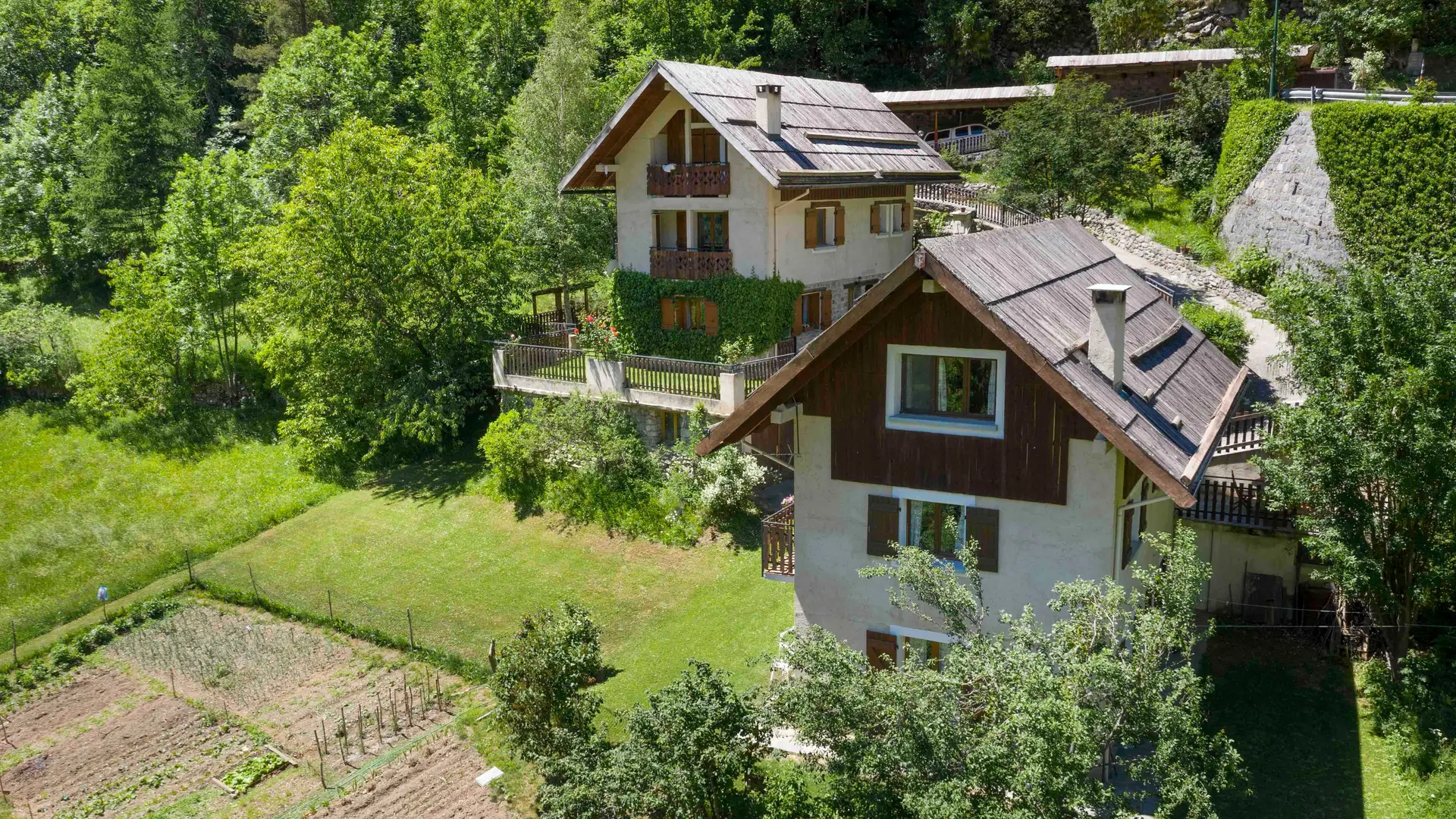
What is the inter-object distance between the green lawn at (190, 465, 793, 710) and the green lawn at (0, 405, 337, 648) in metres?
1.81

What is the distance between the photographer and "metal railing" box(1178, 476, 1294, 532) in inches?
830

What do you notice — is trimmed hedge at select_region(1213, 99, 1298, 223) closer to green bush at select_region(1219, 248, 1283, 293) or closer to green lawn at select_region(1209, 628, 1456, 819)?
green bush at select_region(1219, 248, 1283, 293)

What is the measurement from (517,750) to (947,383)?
990cm

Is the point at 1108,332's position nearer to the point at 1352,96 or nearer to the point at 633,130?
the point at 633,130

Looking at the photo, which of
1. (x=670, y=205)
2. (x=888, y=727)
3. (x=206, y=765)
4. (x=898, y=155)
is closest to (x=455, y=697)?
(x=206, y=765)

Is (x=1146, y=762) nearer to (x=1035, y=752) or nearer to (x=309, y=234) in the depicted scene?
(x=1035, y=752)

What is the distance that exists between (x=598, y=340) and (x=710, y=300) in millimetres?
3942

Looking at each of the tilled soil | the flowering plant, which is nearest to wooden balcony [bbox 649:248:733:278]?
the flowering plant

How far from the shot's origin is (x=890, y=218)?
3772cm

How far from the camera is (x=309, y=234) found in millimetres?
34125

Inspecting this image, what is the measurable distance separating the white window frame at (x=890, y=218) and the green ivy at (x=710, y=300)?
6046mm

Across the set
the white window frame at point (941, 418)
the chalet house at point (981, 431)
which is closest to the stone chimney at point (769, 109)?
the chalet house at point (981, 431)

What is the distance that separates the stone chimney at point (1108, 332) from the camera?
612 inches

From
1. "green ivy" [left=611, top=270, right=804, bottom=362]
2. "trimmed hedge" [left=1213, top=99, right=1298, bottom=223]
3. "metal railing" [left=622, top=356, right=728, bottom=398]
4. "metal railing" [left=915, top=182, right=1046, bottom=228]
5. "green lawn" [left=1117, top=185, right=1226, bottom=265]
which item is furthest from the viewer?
"metal railing" [left=915, top=182, right=1046, bottom=228]
